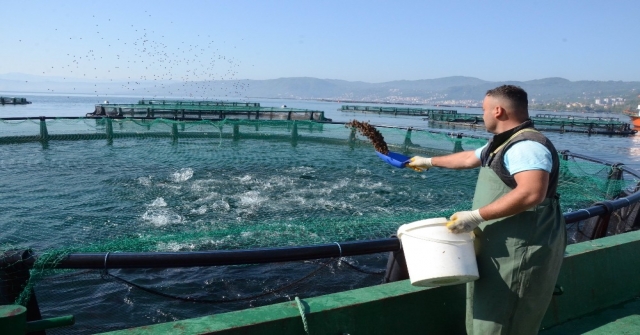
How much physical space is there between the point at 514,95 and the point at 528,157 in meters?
0.44

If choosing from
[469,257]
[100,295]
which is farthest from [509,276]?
[100,295]

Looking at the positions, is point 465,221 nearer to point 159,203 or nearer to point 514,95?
point 514,95

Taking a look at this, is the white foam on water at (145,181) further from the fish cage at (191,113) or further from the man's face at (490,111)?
the fish cage at (191,113)

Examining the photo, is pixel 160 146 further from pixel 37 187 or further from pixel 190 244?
pixel 190 244

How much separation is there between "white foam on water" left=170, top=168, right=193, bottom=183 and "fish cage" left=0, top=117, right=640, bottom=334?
0.19ft

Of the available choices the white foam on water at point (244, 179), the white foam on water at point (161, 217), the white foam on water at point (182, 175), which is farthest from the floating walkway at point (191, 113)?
the white foam on water at point (161, 217)

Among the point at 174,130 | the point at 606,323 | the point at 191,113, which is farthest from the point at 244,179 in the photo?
the point at 191,113

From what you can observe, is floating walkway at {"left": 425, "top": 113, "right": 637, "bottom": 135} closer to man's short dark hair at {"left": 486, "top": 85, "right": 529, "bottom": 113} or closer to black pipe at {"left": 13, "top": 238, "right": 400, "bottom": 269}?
black pipe at {"left": 13, "top": 238, "right": 400, "bottom": 269}

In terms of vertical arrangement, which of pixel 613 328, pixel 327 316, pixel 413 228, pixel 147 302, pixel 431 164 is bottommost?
pixel 147 302

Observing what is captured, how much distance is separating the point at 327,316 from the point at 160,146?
17.5 meters

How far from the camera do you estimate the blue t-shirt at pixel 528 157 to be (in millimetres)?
2604

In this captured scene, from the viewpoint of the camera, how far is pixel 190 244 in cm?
791

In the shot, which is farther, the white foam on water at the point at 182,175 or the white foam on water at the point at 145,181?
the white foam on water at the point at 182,175

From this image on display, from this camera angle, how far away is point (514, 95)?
2.86m
